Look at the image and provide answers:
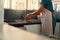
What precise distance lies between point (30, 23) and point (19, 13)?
488mm

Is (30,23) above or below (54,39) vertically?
below

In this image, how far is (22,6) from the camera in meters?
3.16

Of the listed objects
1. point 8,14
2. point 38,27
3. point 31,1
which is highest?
point 31,1

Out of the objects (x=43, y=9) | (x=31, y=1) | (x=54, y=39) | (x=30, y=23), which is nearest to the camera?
(x=54, y=39)

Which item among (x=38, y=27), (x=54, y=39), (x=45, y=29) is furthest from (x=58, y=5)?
(x=54, y=39)

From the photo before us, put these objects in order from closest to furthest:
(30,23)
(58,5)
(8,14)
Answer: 1. (30,23)
2. (8,14)
3. (58,5)

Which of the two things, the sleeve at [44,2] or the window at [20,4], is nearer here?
the sleeve at [44,2]

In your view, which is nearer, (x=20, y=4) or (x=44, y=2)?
(x=44, y=2)

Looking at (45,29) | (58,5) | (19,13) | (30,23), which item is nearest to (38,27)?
(30,23)

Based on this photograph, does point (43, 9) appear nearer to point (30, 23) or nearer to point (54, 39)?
point (30, 23)

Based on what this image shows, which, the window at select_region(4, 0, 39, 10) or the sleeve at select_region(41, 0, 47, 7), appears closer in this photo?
the sleeve at select_region(41, 0, 47, 7)

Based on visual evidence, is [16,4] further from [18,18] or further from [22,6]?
[18,18]

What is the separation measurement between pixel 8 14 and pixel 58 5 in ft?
3.89

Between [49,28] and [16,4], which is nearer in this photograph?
[49,28]
